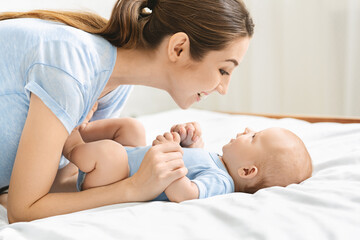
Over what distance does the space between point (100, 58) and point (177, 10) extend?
0.80ft

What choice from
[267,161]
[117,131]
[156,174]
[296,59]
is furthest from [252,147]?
[296,59]

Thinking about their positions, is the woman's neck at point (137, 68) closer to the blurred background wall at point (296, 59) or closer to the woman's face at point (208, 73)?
the woman's face at point (208, 73)

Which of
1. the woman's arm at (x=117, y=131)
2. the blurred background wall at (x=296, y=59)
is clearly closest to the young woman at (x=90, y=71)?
the woman's arm at (x=117, y=131)

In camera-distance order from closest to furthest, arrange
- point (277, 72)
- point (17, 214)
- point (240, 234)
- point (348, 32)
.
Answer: point (240, 234), point (17, 214), point (348, 32), point (277, 72)

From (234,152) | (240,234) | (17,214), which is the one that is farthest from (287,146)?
(17,214)

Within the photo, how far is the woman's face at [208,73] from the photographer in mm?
1144

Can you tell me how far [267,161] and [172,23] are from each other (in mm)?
452

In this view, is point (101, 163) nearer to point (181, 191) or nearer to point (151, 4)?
point (181, 191)

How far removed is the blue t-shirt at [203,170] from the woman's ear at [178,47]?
0.26 meters

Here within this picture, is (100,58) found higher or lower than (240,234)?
higher

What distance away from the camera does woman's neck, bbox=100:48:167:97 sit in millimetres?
1161

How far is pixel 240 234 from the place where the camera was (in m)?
0.77

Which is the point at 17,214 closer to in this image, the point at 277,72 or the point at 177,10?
the point at 177,10

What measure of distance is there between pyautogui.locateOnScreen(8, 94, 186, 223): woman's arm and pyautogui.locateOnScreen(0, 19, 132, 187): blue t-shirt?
0.13 feet
